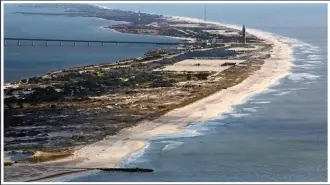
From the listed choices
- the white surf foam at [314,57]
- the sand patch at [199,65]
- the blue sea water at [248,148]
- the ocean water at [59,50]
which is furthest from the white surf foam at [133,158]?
the white surf foam at [314,57]

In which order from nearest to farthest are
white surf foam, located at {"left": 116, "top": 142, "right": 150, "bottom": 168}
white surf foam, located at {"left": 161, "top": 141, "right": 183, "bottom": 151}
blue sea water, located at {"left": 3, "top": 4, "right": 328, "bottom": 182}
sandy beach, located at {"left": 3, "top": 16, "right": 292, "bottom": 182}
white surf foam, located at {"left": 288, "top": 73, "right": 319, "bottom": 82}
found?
blue sea water, located at {"left": 3, "top": 4, "right": 328, "bottom": 182} < white surf foam, located at {"left": 116, "top": 142, "right": 150, "bottom": 168} < sandy beach, located at {"left": 3, "top": 16, "right": 292, "bottom": 182} < white surf foam, located at {"left": 161, "top": 141, "right": 183, "bottom": 151} < white surf foam, located at {"left": 288, "top": 73, "right": 319, "bottom": 82}

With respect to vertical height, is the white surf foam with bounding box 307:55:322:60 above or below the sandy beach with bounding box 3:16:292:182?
below

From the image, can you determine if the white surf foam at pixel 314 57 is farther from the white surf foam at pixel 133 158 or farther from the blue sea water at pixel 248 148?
the white surf foam at pixel 133 158

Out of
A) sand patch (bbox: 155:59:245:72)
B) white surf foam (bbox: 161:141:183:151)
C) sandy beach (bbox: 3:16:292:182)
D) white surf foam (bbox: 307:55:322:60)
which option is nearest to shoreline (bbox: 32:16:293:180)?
sandy beach (bbox: 3:16:292:182)

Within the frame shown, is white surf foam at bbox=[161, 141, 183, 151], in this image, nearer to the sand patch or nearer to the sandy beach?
the sandy beach

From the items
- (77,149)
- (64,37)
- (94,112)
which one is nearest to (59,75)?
(94,112)

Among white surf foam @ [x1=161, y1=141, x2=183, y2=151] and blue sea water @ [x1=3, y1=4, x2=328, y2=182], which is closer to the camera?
blue sea water @ [x1=3, y1=4, x2=328, y2=182]

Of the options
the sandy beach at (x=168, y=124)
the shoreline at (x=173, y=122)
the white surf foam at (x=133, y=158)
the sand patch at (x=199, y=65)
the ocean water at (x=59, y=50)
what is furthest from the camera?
the ocean water at (x=59, y=50)
